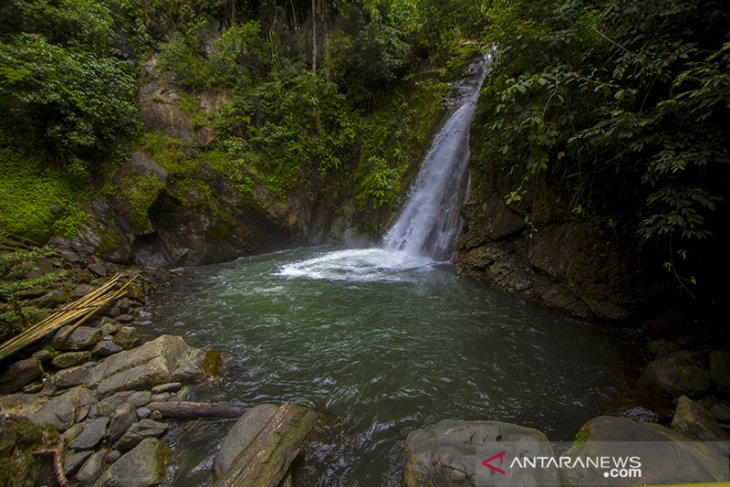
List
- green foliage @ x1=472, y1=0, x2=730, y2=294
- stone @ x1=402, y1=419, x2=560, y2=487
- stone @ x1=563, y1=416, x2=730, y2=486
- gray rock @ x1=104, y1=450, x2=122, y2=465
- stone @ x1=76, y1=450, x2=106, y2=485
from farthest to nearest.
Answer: green foliage @ x1=472, y1=0, x2=730, y2=294 < gray rock @ x1=104, y1=450, x2=122, y2=465 < stone @ x1=76, y1=450, x2=106, y2=485 < stone @ x1=402, y1=419, x2=560, y2=487 < stone @ x1=563, y1=416, x2=730, y2=486

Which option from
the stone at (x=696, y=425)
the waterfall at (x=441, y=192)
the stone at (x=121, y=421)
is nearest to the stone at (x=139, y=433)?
the stone at (x=121, y=421)

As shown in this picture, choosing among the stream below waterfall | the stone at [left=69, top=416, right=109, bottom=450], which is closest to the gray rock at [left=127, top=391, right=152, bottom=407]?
the stone at [left=69, top=416, right=109, bottom=450]

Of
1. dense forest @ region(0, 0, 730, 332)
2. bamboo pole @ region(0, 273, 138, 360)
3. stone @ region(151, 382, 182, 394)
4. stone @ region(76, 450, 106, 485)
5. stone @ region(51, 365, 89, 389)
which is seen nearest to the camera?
stone @ region(76, 450, 106, 485)

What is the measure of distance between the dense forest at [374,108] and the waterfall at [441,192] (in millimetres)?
735

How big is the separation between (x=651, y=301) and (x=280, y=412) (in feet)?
18.9

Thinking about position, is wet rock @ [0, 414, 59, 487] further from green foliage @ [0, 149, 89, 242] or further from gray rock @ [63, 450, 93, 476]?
green foliage @ [0, 149, 89, 242]

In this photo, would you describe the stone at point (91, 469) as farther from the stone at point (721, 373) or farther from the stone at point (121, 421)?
the stone at point (721, 373)

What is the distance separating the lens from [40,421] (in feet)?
9.91

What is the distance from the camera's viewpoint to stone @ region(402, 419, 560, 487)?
2031mm

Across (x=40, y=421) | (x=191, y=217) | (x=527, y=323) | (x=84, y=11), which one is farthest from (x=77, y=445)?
(x=84, y=11)

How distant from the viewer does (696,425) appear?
2.53 meters

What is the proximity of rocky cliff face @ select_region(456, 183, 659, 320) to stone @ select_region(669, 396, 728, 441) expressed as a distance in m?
2.37

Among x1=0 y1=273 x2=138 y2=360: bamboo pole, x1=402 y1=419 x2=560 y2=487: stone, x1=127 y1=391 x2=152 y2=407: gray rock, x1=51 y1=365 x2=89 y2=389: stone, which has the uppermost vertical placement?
x1=0 y1=273 x2=138 y2=360: bamboo pole

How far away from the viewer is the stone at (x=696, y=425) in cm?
244
